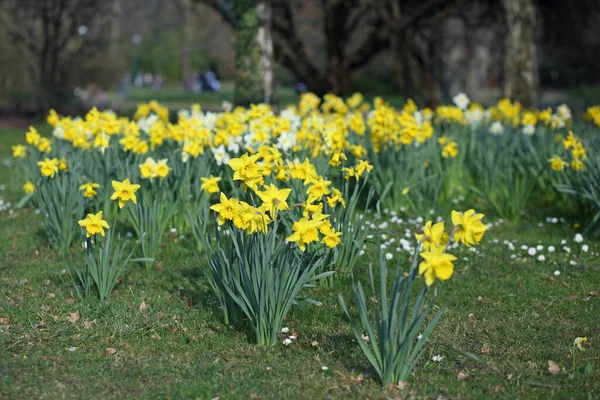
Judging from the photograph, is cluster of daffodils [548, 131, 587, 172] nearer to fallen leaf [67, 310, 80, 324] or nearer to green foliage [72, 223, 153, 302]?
green foliage [72, 223, 153, 302]

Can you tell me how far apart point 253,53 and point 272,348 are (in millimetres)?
7798

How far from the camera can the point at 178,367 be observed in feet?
11.5

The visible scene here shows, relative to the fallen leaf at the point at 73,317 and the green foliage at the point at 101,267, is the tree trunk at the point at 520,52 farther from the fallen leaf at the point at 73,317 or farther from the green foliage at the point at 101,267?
the fallen leaf at the point at 73,317

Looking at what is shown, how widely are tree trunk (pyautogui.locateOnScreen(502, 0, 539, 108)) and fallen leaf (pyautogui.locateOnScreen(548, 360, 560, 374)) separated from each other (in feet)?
24.8

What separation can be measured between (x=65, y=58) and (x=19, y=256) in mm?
15429

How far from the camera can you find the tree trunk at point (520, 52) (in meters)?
10.2

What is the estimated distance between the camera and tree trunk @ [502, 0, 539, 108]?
10.2m

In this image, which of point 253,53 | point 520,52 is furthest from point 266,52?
point 520,52

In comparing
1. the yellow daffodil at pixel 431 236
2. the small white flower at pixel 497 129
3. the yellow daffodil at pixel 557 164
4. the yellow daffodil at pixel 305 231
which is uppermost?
the yellow daffodil at pixel 431 236

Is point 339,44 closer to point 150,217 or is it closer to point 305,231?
point 150,217

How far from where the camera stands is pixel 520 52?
10398 mm

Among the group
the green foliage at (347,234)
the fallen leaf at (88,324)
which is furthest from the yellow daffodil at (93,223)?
the green foliage at (347,234)

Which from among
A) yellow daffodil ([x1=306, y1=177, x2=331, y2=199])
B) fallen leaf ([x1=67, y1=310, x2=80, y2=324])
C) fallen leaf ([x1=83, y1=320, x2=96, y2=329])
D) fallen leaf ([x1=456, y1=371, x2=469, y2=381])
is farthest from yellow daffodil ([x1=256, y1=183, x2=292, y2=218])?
fallen leaf ([x1=67, y1=310, x2=80, y2=324])

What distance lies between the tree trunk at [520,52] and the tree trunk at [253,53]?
324cm
